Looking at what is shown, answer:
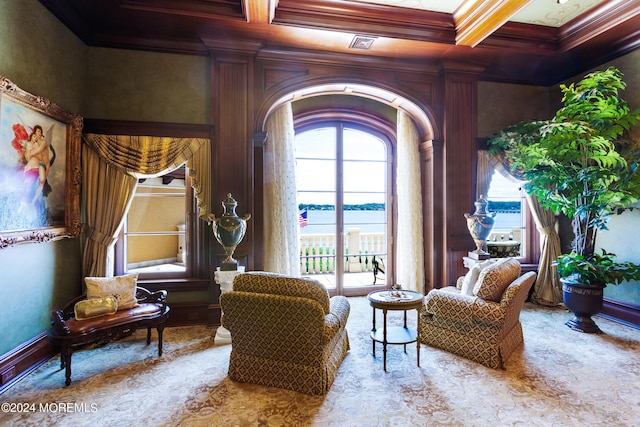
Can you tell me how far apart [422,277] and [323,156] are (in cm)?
234

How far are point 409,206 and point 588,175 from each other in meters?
2.08

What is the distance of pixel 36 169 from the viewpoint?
2.83 meters

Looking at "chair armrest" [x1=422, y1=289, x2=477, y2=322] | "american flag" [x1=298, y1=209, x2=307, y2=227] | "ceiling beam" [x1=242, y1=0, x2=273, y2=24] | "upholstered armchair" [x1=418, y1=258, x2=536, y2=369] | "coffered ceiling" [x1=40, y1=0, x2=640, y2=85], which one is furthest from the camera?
"american flag" [x1=298, y1=209, x2=307, y2=227]

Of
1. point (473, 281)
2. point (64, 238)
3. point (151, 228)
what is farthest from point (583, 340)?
point (64, 238)

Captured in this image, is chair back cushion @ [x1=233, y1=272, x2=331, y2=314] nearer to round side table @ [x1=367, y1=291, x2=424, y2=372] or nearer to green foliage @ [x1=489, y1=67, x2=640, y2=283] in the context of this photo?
round side table @ [x1=367, y1=291, x2=424, y2=372]

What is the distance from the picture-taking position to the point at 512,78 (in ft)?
15.6

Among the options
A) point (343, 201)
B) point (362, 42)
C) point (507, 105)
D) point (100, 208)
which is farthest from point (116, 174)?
point (507, 105)

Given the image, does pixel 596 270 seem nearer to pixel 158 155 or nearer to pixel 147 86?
pixel 158 155

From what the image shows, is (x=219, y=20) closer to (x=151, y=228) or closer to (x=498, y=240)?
(x=151, y=228)

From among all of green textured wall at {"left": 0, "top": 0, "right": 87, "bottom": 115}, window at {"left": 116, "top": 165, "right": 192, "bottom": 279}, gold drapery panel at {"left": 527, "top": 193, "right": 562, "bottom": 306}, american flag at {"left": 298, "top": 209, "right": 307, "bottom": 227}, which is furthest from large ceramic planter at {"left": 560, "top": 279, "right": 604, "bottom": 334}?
green textured wall at {"left": 0, "top": 0, "right": 87, "bottom": 115}

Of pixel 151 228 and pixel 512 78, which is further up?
pixel 512 78

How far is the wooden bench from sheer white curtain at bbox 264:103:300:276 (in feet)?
5.05

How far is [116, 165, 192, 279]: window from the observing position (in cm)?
392

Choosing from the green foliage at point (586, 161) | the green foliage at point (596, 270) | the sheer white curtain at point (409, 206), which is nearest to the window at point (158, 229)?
the sheer white curtain at point (409, 206)
